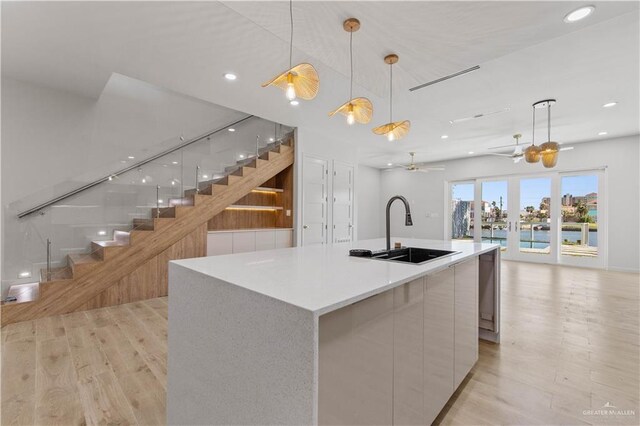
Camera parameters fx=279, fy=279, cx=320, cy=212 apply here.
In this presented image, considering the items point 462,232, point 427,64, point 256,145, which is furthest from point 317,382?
point 462,232

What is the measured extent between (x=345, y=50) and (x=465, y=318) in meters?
2.47

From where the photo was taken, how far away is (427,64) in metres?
2.85

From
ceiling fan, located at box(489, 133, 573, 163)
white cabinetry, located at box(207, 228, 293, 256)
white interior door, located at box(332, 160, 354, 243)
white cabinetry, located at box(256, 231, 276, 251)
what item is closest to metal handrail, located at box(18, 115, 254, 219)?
white cabinetry, located at box(207, 228, 293, 256)

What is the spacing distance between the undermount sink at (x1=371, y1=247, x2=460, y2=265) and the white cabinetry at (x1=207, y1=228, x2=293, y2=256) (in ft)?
11.0

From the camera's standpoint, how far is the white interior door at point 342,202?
6367 millimetres

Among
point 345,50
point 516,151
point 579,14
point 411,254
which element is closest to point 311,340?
point 411,254

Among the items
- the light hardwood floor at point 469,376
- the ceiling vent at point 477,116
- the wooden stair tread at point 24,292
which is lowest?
the light hardwood floor at point 469,376

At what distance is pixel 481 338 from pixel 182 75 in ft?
14.9

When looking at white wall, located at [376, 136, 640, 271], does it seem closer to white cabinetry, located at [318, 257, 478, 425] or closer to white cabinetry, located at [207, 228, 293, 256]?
white cabinetry, located at [207, 228, 293, 256]

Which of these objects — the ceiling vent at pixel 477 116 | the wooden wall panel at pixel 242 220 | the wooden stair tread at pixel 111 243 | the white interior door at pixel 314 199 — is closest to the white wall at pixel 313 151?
the white interior door at pixel 314 199

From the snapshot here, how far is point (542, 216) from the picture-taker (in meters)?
7.18

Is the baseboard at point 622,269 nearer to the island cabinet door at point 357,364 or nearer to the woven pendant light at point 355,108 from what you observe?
the woven pendant light at point 355,108

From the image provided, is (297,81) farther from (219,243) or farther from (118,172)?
(118,172)

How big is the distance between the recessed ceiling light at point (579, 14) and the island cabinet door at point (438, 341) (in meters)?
2.34
